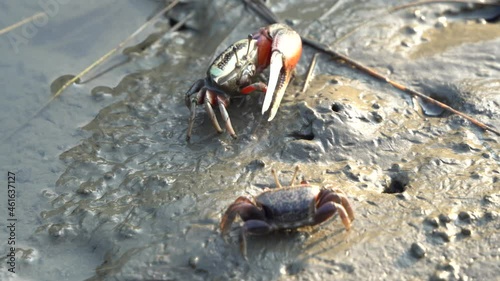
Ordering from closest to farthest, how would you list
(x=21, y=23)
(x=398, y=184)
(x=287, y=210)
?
(x=287, y=210) → (x=398, y=184) → (x=21, y=23)

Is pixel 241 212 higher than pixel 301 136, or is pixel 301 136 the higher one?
pixel 241 212

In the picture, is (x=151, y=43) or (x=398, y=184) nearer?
(x=398, y=184)

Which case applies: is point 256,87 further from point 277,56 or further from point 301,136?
point 301,136

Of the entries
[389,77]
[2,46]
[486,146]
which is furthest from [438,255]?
[2,46]

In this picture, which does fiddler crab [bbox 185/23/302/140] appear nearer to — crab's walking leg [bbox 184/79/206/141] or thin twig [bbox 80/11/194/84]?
crab's walking leg [bbox 184/79/206/141]

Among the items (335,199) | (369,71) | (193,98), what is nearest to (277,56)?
(193,98)

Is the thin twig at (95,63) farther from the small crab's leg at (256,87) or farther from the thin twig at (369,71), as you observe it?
the small crab's leg at (256,87)

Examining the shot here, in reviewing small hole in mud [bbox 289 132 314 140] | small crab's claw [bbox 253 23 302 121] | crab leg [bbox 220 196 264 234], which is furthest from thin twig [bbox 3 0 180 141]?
crab leg [bbox 220 196 264 234]
